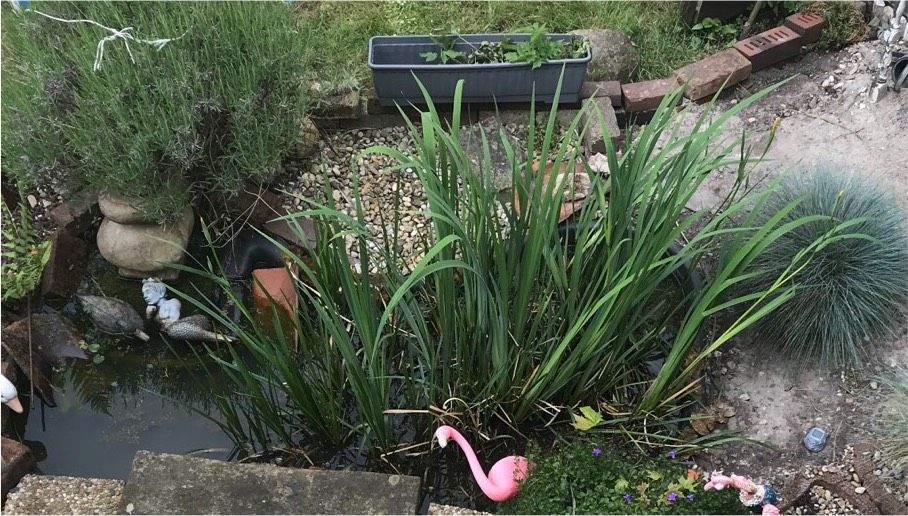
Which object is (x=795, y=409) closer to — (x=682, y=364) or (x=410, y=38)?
(x=682, y=364)

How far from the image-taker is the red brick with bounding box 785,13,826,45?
3.39 metres

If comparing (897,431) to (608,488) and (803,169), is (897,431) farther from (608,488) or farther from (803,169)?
(803,169)

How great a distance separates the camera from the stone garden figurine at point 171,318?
2.63 m

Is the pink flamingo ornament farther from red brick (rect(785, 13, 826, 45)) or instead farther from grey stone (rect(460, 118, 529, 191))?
red brick (rect(785, 13, 826, 45))

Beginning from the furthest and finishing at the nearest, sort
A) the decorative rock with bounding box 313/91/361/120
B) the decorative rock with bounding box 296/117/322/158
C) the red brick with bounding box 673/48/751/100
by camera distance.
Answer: the red brick with bounding box 673/48/751/100 → the decorative rock with bounding box 313/91/361/120 → the decorative rock with bounding box 296/117/322/158

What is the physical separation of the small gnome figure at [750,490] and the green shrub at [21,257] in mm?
2246

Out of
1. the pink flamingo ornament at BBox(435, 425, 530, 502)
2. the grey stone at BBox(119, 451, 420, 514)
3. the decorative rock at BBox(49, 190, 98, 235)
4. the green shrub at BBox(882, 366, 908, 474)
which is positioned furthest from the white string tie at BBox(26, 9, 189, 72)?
the green shrub at BBox(882, 366, 908, 474)

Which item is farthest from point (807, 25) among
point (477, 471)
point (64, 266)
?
point (64, 266)

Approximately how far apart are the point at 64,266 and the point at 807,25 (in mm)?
3142

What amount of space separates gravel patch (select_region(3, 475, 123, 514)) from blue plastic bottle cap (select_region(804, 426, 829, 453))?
195 cm

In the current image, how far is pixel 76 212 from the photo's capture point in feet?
9.34

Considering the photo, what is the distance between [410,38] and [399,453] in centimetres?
172

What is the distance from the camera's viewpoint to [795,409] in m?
2.39

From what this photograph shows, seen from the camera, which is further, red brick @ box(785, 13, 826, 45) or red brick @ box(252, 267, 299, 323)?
red brick @ box(785, 13, 826, 45)
